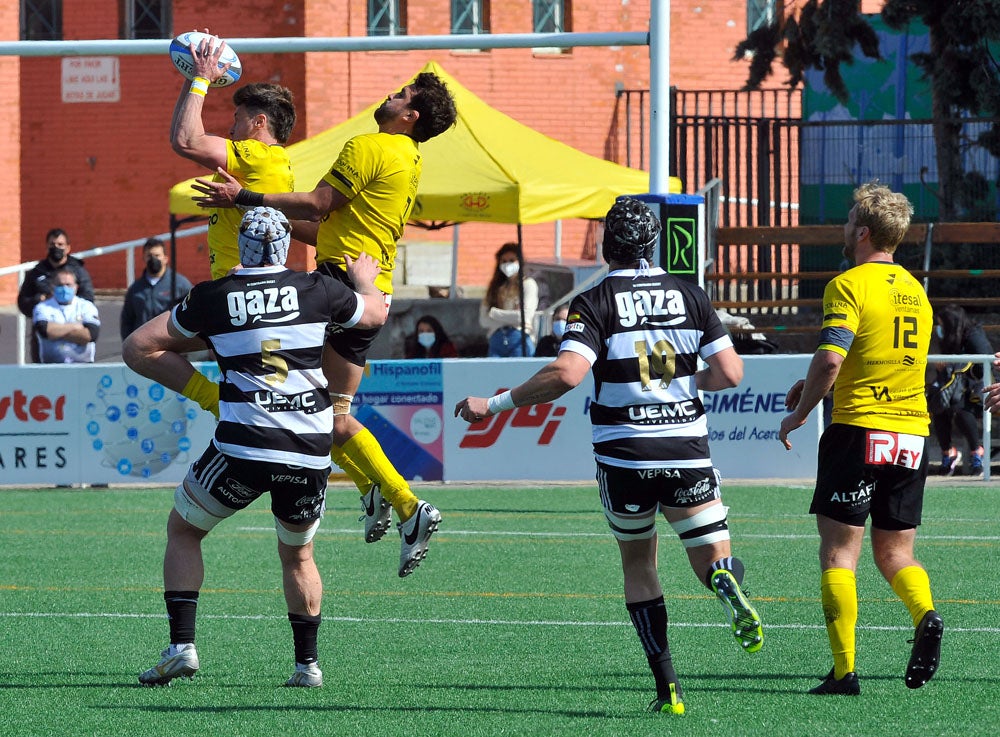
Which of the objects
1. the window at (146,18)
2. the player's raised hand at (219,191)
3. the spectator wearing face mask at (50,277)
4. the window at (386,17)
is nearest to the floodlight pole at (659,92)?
the player's raised hand at (219,191)

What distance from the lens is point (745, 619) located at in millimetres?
5945

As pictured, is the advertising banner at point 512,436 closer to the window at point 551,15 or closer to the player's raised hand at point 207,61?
the player's raised hand at point 207,61

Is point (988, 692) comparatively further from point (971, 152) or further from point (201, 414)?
point (971, 152)

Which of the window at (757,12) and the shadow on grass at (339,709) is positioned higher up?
the window at (757,12)

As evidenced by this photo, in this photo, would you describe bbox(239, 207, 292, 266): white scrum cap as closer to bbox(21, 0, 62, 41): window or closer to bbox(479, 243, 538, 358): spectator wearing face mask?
bbox(479, 243, 538, 358): spectator wearing face mask

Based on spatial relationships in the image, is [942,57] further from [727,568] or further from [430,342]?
[727,568]

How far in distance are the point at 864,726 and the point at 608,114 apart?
21.3 meters

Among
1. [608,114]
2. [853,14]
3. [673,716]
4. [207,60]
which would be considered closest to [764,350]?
[853,14]

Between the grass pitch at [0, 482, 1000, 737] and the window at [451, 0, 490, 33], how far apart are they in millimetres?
14656

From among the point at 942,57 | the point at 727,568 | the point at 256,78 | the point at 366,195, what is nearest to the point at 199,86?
the point at 366,195

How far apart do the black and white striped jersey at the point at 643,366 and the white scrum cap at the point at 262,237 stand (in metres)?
1.24

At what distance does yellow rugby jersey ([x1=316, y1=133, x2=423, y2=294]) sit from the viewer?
7.67 m

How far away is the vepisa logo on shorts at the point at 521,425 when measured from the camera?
15234 mm

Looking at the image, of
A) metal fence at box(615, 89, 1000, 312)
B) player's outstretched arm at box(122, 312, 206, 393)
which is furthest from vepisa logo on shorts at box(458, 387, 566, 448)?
player's outstretched arm at box(122, 312, 206, 393)
